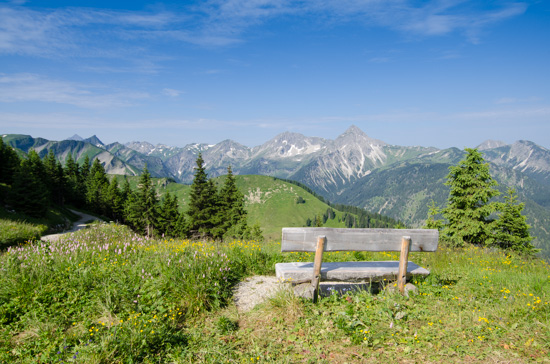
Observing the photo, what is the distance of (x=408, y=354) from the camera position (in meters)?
4.45

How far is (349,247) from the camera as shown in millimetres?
5922

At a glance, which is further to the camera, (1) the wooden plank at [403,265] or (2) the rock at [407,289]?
(2) the rock at [407,289]

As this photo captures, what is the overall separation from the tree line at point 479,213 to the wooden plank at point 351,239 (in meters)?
18.3

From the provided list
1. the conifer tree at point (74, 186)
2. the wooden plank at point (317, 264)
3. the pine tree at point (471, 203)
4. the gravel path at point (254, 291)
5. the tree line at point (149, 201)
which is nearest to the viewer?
the wooden plank at point (317, 264)

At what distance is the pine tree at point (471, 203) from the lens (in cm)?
2161

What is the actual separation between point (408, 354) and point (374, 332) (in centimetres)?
64

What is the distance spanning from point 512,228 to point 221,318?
1068 inches

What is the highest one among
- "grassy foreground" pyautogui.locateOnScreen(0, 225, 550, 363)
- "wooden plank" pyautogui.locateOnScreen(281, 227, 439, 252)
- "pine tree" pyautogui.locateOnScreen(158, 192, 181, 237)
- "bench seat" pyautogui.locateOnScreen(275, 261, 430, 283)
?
"wooden plank" pyautogui.locateOnScreen(281, 227, 439, 252)

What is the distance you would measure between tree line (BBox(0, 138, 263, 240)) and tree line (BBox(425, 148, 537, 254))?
2001 cm

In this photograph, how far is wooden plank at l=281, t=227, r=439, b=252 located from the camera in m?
5.66

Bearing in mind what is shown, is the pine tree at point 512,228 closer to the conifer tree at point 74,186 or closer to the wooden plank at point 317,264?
the wooden plank at point 317,264

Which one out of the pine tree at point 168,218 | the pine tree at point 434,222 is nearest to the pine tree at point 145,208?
the pine tree at point 168,218

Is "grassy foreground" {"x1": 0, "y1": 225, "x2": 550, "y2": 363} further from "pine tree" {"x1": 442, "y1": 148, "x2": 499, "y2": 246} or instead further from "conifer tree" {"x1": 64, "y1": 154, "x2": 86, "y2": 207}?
"conifer tree" {"x1": 64, "y1": 154, "x2": 86, "y2": 207}

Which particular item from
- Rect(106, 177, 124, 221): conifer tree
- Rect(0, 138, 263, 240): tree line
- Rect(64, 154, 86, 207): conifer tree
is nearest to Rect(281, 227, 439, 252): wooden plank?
Rect(0, 138, 263, 240): tree line
